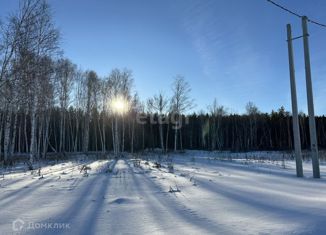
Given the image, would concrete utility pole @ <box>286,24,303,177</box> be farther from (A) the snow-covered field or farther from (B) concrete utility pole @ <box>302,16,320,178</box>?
(A) the snow-covered field

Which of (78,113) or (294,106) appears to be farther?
(78,113)

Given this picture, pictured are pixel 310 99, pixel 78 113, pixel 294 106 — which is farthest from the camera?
pixel 78 113

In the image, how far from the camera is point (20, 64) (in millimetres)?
10578

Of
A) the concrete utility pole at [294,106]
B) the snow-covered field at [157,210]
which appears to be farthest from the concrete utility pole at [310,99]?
the snow-covered field at [157,210]

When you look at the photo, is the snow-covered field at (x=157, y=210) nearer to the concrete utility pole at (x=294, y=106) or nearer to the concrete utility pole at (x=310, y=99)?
the concrete utility pole at (x=310, y=99)

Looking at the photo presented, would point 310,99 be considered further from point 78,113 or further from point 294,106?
point 78,113

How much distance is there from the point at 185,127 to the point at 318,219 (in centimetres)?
5525

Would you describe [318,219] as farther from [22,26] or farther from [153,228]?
[22,26]

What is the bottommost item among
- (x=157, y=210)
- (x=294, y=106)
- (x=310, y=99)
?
(x=157, y=210)

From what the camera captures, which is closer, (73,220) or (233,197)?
(73,220)

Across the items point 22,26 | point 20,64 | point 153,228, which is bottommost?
point 153,228

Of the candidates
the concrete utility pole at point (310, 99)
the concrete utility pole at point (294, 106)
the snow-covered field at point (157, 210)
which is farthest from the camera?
the concrete utility pole at point (294, 106)

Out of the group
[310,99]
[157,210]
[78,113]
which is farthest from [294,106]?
[78,113]

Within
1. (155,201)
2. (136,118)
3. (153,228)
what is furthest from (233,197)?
(136,118)
